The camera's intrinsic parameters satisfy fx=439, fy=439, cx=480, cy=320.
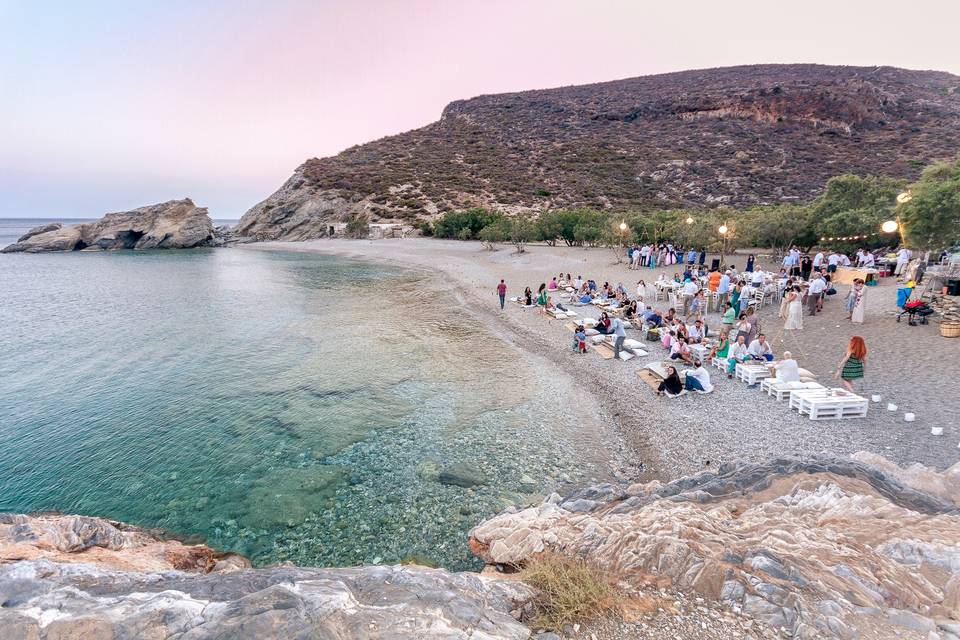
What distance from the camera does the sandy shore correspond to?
320 inches

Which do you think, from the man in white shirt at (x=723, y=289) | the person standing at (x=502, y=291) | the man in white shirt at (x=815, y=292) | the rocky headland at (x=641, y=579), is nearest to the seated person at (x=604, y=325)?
the man in white shirt at (x=723, y=289)

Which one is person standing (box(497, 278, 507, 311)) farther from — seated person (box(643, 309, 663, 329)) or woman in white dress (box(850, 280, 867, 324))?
woman in white dress (box(850, 280, 867, 324))

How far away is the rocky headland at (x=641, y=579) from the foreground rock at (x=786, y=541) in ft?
0.06

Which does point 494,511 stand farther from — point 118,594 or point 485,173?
point 485,173

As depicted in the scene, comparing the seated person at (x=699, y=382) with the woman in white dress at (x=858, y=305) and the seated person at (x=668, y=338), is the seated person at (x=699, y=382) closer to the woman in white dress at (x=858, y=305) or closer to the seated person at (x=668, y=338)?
the seated person at (x=668, y=338)

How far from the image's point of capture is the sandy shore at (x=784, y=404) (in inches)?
320

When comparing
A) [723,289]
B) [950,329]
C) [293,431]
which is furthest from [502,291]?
[950,329]

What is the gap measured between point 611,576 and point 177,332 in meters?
22.8

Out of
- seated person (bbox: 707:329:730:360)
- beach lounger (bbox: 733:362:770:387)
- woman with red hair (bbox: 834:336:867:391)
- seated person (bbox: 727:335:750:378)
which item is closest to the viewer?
woman with red hair (bbox: 834:336:867:391)

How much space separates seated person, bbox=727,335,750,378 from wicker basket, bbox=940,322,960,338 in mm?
5331

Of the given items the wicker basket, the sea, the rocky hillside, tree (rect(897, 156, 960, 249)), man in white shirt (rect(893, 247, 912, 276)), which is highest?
the rocky hillside

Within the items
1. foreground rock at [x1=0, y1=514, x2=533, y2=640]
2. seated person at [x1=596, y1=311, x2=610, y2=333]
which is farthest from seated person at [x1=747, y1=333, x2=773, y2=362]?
foreground rock at [x1=0, y1=514, x2=533, y2=640]

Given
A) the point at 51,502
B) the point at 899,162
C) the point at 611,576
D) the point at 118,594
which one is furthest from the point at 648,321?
the point at 899,162

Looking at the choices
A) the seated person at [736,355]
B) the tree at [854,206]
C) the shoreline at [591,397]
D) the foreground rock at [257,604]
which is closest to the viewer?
the foreground rock at [257,604]
